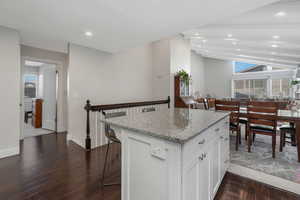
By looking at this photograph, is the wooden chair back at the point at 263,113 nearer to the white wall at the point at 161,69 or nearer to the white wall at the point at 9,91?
the white wall at the point at 161,69

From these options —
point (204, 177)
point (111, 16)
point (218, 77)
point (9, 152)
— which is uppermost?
point (218, 77)

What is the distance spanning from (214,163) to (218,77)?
32.1 ft

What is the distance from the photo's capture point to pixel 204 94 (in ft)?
34.9

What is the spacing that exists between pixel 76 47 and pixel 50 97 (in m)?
2.37

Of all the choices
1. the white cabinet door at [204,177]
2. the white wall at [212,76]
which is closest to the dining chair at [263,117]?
the white cabinet door at [204,177]

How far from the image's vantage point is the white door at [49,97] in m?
4.85

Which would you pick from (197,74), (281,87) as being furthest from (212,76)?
(281,87)

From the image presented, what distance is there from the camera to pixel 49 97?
198 inches

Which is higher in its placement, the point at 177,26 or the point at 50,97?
the point at 177,26

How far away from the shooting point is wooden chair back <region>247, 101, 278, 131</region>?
105 inches

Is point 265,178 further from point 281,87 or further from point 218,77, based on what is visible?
point 218,77

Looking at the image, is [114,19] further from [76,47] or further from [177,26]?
[76,47]

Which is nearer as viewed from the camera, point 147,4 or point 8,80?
point 147,4

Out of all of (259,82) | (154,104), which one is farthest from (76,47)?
(259,82)
